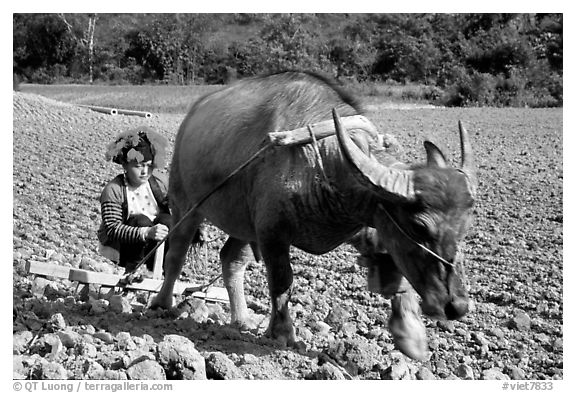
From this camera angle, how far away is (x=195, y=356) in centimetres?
464

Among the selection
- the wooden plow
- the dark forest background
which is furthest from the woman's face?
the dark forest background

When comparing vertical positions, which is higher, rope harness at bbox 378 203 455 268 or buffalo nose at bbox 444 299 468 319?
rope harness at bbox 378 203 455 268

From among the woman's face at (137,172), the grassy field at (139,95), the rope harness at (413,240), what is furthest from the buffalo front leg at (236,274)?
the grassy field at (139,95)

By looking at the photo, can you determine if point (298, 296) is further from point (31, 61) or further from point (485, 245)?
point (31, 61)

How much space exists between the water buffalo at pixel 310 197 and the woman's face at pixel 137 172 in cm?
21

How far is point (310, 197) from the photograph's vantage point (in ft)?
16.7

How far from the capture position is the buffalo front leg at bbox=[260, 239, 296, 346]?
5266 millimetres

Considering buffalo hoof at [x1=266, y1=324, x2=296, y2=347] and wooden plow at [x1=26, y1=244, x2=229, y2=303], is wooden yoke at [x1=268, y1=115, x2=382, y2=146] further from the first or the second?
wooden plow at [x1=26, y1=244, x2=229, y2=303]

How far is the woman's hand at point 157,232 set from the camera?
6328 mm

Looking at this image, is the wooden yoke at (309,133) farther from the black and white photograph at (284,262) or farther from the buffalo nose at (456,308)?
the buffalo nose at (456,308)

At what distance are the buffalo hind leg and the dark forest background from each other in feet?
16.9

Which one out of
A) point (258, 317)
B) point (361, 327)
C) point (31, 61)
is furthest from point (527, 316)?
point (31, 61)

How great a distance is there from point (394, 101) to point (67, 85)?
27.8 feet

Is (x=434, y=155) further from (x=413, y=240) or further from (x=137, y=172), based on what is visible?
(x=137, y=172)
